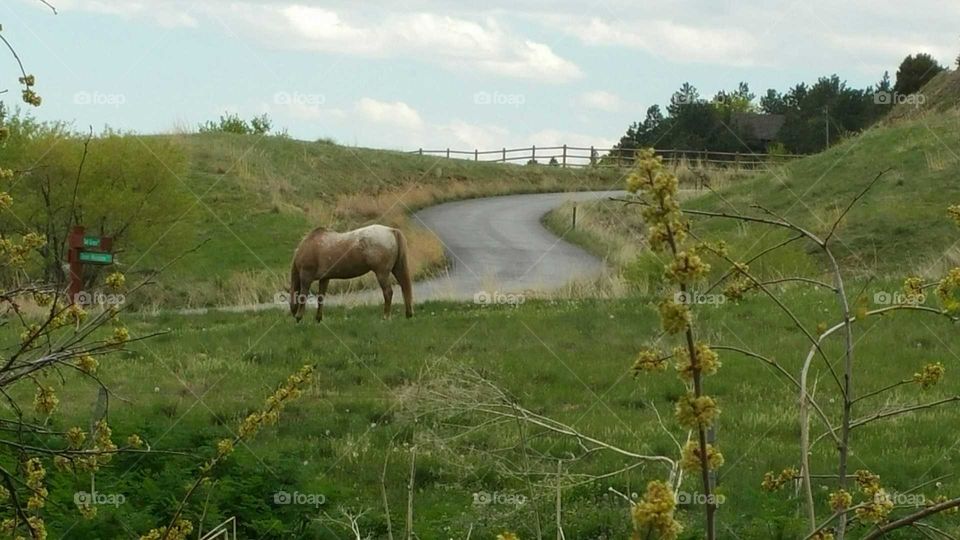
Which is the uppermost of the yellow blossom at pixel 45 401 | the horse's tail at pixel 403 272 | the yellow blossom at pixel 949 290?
the yellow blossom at pixel 949 290

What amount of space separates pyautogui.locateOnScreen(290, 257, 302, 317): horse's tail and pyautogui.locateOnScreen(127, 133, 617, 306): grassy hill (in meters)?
4.22

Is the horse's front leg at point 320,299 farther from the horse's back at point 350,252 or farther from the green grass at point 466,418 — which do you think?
the green grass at point 466,418

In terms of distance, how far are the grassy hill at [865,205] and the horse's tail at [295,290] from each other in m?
6.28

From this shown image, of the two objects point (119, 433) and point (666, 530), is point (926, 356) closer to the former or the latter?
point (119, 433)

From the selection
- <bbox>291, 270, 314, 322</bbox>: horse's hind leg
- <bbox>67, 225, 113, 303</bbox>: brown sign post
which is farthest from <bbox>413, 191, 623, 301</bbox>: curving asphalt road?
<bbox>67, 225, 113, 303</bbox>: brown sign post

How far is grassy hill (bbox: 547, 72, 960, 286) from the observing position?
24.8 m

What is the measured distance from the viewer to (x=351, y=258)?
20641 millimetres

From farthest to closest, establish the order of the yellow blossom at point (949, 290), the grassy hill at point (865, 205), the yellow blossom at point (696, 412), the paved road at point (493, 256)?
the paved road at point (493, 256)
the grassy hill at point (865, 205)
the yellow blossom at point (949, 290)
the yellow blossom at point (696, 412)

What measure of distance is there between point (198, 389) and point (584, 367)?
4.47m

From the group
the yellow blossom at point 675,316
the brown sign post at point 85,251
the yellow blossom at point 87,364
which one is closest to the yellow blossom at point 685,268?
the yellow blossom at point 675,316

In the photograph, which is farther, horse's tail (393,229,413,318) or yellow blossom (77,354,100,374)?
horse's tail (393,229,413,318)

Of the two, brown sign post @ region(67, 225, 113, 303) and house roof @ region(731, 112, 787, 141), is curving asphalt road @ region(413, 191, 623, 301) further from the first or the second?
house roof @ region(731, 112, 787, 141)

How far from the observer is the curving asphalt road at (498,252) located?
90.0 ft

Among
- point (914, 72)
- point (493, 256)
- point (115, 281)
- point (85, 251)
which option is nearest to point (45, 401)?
point (115, 281)
